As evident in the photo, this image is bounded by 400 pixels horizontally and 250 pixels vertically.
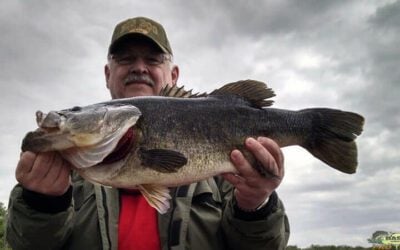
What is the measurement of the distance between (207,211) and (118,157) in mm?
1552

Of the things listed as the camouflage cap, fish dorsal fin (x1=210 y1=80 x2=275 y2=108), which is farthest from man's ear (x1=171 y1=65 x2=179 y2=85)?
fish dorsal fin (x1=210 y1=80 x2=275 y2=108)

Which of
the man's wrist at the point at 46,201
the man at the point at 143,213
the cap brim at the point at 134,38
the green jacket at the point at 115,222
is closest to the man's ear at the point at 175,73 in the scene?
the cap brim at the point at 134,38

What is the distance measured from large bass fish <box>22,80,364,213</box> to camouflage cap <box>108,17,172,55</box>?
1946 mm

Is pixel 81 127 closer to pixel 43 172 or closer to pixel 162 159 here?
pixel 43 172

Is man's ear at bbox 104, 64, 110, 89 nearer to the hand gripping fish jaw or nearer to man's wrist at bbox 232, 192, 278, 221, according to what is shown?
the hand gripping fish jaw

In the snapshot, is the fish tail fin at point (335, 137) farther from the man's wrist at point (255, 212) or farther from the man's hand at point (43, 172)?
the man's hand at point (43, 172)

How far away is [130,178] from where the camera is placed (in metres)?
3.71

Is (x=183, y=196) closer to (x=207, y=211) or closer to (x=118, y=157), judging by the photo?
(x=207, y=211)

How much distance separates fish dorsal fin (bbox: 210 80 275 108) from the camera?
14.3ft

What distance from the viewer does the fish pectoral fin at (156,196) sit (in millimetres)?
3830

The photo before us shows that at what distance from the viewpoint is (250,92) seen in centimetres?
438

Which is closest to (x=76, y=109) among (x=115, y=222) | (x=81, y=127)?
(x=81, y=127)

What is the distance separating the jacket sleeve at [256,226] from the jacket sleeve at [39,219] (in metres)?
1.59

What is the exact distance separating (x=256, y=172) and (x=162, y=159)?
0.94 m
